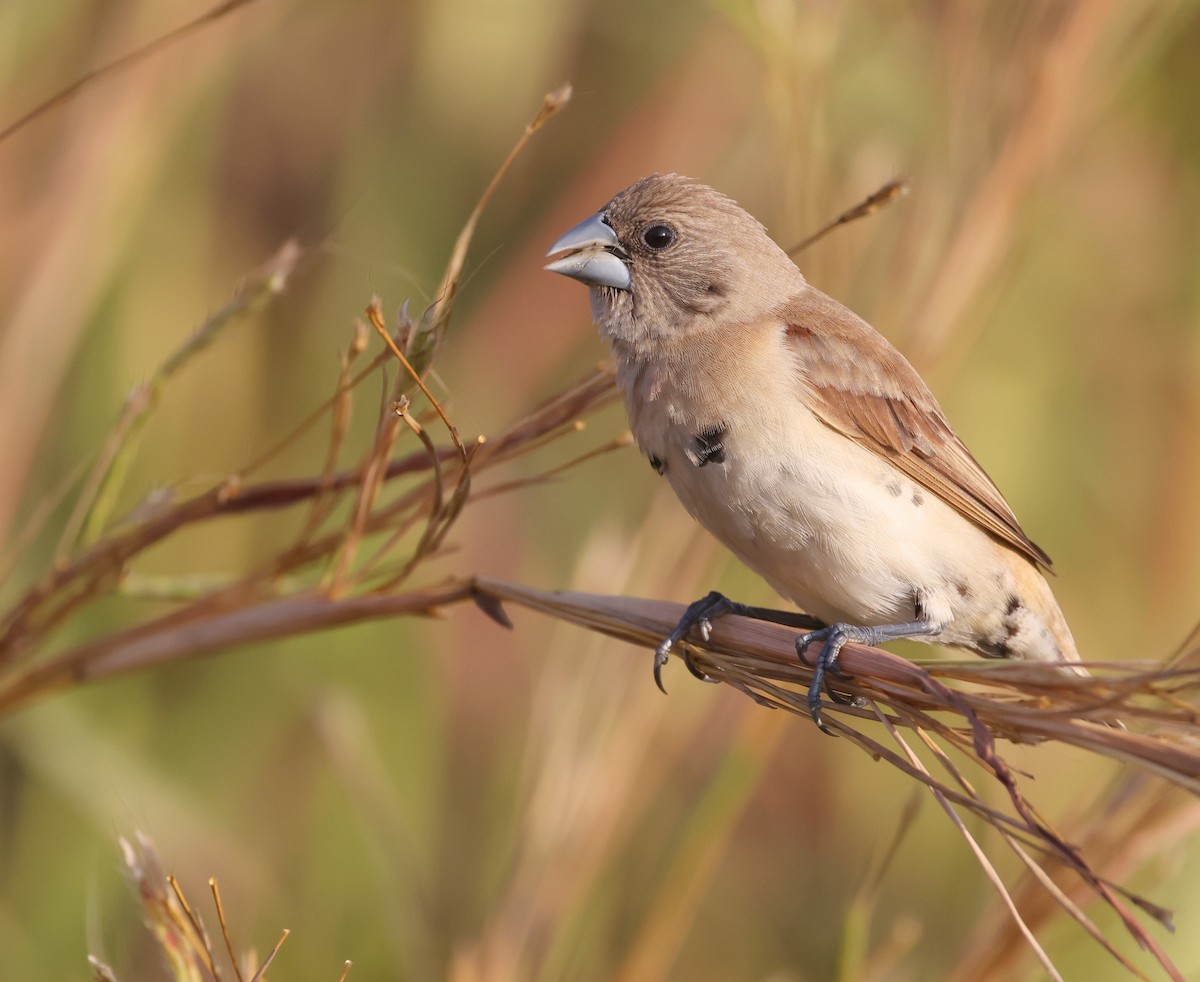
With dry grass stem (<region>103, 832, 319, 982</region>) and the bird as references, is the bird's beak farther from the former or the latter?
dry grass stem (<region>103, 832, 319, 982</region>)

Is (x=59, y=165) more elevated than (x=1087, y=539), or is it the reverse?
(x=1087, y=539)

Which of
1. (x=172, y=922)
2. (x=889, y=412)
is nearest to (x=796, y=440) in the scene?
(x=889, y=412)

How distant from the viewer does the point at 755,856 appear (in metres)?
3.32

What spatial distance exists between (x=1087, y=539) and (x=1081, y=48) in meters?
1.39

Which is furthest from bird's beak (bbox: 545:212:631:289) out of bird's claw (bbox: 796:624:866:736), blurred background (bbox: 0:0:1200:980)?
bird's claw (bbox: 796:624:866:736)

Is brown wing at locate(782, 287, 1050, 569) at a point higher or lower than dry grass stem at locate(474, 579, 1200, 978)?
higher

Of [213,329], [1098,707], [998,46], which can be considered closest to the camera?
[1098,707]

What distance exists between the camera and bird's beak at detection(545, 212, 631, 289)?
2.48 meters

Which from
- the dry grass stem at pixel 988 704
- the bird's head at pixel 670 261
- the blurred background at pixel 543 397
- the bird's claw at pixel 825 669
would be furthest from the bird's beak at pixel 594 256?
the dry grass stem at pixel 988 704

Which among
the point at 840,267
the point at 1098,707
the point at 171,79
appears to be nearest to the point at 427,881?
the point at 840,267

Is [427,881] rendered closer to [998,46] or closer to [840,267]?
[840,267]

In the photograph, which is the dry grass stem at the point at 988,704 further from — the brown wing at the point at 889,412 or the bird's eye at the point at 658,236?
the bird's eye at the point at 658,236

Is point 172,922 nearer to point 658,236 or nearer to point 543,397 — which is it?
point 658,236

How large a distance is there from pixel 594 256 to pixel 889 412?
1.96 ft
